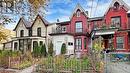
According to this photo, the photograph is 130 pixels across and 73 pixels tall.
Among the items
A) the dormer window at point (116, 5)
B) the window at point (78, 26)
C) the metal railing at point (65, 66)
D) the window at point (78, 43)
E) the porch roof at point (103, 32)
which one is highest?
the dormer window at point (116, 5)

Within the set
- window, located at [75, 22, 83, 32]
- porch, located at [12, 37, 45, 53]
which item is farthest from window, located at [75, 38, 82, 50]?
porch, located at [12, 37, 45, 53]

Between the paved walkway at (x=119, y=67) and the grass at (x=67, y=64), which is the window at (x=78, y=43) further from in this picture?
the paved walkway at (x=119, y=67)

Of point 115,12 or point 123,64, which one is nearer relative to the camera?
point 123,64

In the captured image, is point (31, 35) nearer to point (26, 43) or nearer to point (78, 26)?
point (26, 43)

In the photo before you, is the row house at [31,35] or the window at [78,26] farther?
the row house at [31,35]

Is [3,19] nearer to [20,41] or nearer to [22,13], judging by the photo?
[22,13]

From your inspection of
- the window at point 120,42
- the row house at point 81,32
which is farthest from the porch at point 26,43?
the window at point 120,42

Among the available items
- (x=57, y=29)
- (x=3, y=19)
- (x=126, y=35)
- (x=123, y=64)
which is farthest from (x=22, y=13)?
(x=57, y=29)

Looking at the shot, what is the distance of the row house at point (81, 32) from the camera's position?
36.9m

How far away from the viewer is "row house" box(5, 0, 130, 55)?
1453 inches

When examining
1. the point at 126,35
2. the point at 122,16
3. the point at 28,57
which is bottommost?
the point at 28,57

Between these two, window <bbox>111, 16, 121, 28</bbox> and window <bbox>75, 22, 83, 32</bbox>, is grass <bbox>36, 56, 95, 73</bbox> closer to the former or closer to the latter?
window <bbox>111, 16, 121, 28</bbox>

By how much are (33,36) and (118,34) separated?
17174mm

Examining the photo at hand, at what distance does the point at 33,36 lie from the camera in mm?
47219
